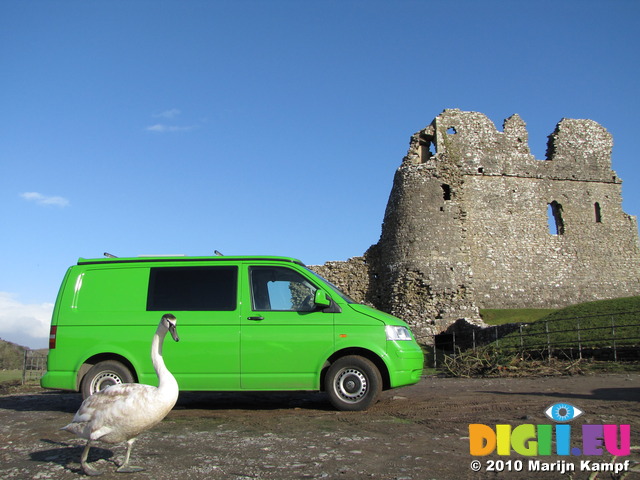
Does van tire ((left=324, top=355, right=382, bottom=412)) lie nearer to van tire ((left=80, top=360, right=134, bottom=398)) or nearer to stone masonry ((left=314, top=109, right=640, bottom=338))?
van tire ((left=80, top=360, right=134, bottom=398))

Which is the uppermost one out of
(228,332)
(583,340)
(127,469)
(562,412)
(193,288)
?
(193,288)

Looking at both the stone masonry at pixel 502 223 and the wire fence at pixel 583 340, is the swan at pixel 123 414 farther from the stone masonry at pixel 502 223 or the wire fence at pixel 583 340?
the stone masonry at pixel 502 223

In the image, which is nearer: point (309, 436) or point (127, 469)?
point (127, 469)

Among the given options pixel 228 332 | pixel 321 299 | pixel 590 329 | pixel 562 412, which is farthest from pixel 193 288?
pixel 590 329

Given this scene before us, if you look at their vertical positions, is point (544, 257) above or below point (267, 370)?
above

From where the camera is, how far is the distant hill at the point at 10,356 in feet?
63.4

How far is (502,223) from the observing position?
32.0 m

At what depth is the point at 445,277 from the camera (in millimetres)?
27031

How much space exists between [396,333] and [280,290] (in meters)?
1.84

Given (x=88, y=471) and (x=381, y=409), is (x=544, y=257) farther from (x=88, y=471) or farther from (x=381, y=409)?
(x=88, y=471)

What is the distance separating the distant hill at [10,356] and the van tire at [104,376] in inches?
535

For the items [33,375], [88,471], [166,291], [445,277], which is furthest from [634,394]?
[445,277]

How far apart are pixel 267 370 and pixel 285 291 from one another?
4.17 ft

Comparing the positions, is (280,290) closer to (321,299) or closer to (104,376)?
(321,299)
